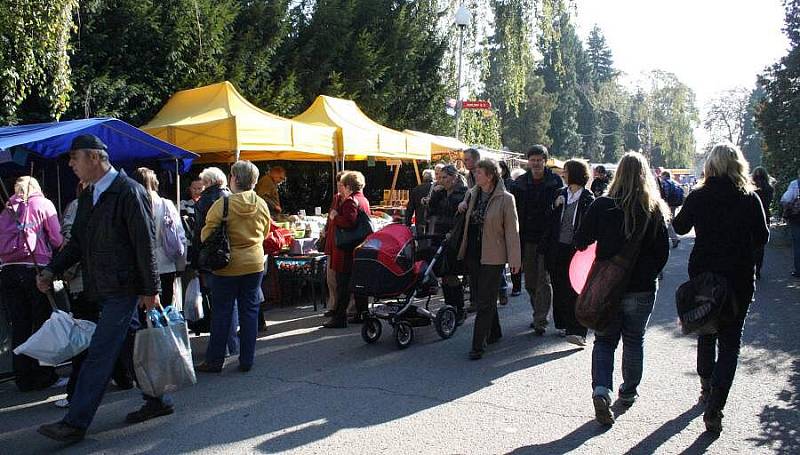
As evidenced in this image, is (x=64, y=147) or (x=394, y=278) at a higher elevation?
(x=64, y=147)

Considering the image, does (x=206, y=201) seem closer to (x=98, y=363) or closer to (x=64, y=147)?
(x=64, y=147)

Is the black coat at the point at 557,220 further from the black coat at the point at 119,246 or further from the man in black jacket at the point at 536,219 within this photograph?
the black coat at the point at 119,246

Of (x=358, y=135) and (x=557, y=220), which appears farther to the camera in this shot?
(x=358, y=135)

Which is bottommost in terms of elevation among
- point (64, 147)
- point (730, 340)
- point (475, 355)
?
point (475, 355)

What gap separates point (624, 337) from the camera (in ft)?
15.6

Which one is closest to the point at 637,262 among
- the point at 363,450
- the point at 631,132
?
the point at 363,450

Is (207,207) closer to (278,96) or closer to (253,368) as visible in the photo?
(253,368)

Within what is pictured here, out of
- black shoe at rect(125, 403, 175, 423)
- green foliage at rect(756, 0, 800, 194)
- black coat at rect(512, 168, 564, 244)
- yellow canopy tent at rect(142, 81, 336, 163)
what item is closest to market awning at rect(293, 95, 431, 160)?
yellow canopy tent at rect(142, 81, 336, 163)

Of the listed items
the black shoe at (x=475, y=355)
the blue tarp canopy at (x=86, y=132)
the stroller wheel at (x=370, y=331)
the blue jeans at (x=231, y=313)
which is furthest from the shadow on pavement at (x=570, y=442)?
the blue tarp canopy at (x=86, y=132)

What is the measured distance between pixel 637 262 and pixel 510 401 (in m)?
1.43

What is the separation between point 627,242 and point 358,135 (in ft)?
26.9

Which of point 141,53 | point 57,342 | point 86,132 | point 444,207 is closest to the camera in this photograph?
point 57,342

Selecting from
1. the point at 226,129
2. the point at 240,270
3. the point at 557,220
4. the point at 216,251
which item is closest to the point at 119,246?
the point at 216,251

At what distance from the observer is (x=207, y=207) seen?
6551mm
